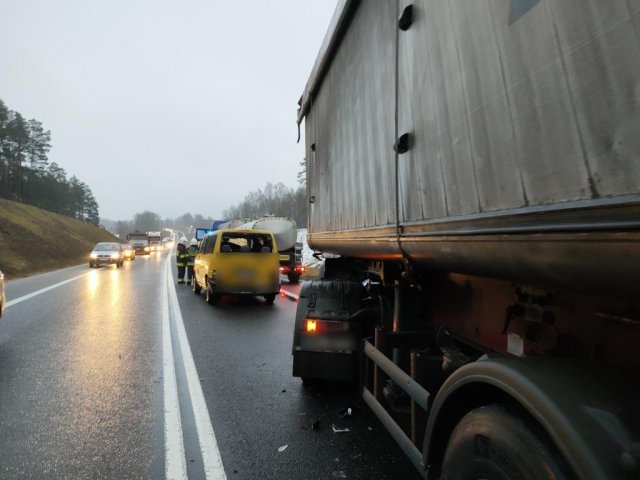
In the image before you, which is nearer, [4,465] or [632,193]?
[632,193]

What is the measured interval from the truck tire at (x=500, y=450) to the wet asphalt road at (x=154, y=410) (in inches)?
63.9

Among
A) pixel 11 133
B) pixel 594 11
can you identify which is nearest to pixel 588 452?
pixel 594 11

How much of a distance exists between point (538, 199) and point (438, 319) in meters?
1.95

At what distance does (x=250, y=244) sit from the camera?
13.1 m

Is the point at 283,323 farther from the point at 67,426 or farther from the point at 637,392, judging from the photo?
the point at 637,392

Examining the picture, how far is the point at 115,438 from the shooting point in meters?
3.89

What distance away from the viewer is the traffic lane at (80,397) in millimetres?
3469

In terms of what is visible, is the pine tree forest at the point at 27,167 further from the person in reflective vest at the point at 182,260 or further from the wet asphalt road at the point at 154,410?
the wet asphalt road at the point at 154,410

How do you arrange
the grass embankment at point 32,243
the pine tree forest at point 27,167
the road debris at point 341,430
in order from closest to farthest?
the road debris at point 341,430
the grass embankment at point 32,243
the pine tree forest at point 27,167

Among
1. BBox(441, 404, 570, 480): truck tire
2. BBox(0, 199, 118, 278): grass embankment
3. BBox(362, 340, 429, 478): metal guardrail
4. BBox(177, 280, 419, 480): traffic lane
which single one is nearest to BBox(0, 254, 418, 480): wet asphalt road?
BBox(177, 280, 419, 480): traffic lane

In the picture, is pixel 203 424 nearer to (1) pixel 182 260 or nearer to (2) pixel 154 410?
(2) pixel 154 410

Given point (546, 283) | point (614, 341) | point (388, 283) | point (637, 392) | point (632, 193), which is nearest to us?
point (632, 193)

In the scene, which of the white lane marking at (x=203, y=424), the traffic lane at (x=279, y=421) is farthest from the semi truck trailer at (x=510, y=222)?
the white lane marking at (x=203, y=424)

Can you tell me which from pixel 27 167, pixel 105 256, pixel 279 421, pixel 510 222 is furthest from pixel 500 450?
pixel 27 167
